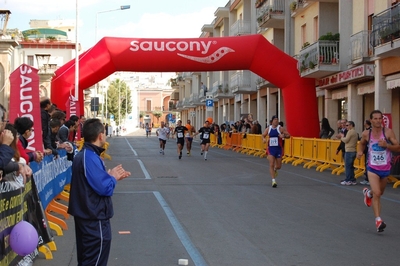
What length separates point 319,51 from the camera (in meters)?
27.7

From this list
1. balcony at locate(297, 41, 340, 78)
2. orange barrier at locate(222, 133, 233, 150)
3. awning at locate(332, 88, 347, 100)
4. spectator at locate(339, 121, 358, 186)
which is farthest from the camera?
orange barrier at locate(222, 133, 233, 150)

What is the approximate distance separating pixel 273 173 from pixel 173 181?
2.91 m

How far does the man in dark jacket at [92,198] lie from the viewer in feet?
17.9

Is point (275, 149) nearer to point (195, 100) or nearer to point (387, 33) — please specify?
point (387, 33)

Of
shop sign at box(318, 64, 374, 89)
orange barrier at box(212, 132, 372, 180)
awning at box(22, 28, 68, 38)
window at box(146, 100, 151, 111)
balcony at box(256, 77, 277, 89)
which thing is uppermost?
awning at box(22, 28, 68, 38)

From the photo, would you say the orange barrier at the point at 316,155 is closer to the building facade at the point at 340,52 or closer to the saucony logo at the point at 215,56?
the building facade at the point at 340,52

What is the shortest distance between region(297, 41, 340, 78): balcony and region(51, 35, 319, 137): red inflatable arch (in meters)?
1.29

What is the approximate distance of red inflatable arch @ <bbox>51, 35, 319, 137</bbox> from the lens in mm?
25453

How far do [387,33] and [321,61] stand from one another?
6.82 meters

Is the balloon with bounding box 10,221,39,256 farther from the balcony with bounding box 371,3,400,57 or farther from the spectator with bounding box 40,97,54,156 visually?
the balcony with bounding box 371,3,400,57

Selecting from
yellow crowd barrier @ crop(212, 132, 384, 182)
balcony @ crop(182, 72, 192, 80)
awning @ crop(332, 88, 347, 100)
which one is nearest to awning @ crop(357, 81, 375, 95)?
awning @ crop(332, 88, 347, 100)


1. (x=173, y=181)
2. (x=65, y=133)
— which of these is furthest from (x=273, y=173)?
(x=65, y=133)

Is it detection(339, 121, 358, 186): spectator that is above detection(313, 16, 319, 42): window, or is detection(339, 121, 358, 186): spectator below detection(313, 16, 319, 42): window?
below

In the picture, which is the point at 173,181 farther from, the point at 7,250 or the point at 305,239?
the point at 7,250
